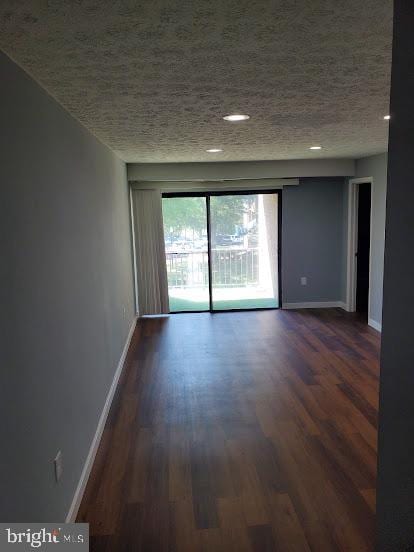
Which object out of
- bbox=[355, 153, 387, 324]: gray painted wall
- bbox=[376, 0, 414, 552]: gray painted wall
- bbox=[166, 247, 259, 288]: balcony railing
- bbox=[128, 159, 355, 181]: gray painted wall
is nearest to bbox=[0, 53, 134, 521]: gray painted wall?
bbox=[376, 0, 414, 552]: gray painted wall

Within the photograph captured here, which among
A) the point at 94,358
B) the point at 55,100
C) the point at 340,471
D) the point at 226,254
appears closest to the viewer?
the point at 55,100

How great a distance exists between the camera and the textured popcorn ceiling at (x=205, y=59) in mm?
1295

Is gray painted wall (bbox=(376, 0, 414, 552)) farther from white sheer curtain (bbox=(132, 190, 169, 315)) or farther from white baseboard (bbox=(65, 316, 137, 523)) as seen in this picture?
white sheer curtain (bbox=(132, 190, 169, 315))

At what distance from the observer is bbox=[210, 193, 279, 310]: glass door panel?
6.94 m

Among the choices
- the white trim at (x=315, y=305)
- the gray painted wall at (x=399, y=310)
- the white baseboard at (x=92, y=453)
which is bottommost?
the white baseboard at (x=92, y=453)

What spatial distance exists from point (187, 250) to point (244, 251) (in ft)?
3.08

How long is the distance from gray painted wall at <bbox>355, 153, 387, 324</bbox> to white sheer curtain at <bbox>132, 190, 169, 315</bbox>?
9.87ft

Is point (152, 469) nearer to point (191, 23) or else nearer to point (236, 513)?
point (236, 513)

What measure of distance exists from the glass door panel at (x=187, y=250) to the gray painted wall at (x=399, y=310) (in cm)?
598

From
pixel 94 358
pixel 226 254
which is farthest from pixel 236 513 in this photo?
pixel 226 254

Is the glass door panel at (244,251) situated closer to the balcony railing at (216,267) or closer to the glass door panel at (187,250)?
the balcony railing at (216,267)

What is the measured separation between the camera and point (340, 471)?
9.14ft

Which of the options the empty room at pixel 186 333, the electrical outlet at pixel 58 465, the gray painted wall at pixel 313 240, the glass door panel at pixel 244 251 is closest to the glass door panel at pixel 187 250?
the glass door panel at pixel 244 251

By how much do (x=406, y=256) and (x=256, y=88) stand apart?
61.4 inches
